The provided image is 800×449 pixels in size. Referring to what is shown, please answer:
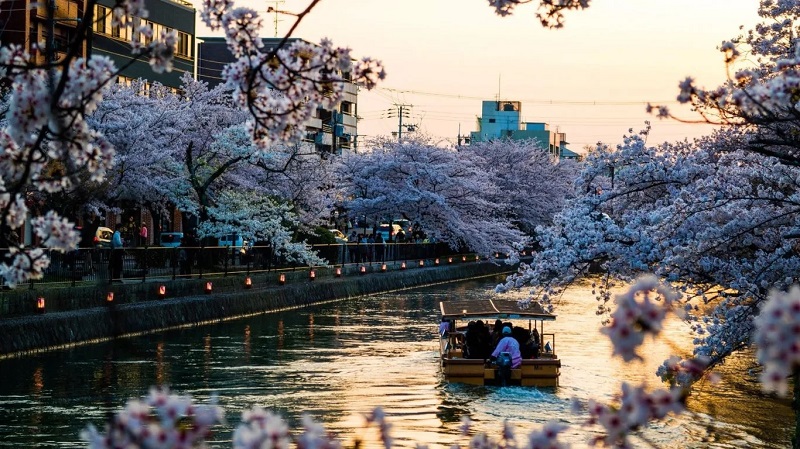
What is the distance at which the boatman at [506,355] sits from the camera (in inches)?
1023

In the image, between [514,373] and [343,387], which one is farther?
[343,387]

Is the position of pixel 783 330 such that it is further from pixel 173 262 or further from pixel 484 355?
pixel 173 262

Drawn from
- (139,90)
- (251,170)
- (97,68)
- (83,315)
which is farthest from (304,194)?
(97,68)

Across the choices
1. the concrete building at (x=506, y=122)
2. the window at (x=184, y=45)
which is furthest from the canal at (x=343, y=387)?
the concrete building at (x=506, y=122)

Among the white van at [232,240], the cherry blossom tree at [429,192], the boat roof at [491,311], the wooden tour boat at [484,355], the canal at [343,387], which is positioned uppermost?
the cherry blossom tree at [429,192]

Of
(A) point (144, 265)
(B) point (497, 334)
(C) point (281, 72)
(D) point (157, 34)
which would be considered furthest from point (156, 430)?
(D) point (157, 34)

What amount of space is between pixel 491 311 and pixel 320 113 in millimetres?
83692

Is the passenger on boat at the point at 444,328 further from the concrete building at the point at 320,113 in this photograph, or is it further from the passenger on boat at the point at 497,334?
the concrete building at the point at 320,113

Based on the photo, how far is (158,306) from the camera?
3544cm

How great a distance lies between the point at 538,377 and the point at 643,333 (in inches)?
871

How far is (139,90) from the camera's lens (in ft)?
177

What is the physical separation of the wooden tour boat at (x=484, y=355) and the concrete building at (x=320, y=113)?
50844mm

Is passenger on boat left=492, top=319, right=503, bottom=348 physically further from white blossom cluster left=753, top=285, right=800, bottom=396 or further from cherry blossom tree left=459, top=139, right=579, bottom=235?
cherry blossom tree left=459, top=139, right=579, bottom=235

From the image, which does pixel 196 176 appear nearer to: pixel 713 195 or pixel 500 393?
pixel 500 393
